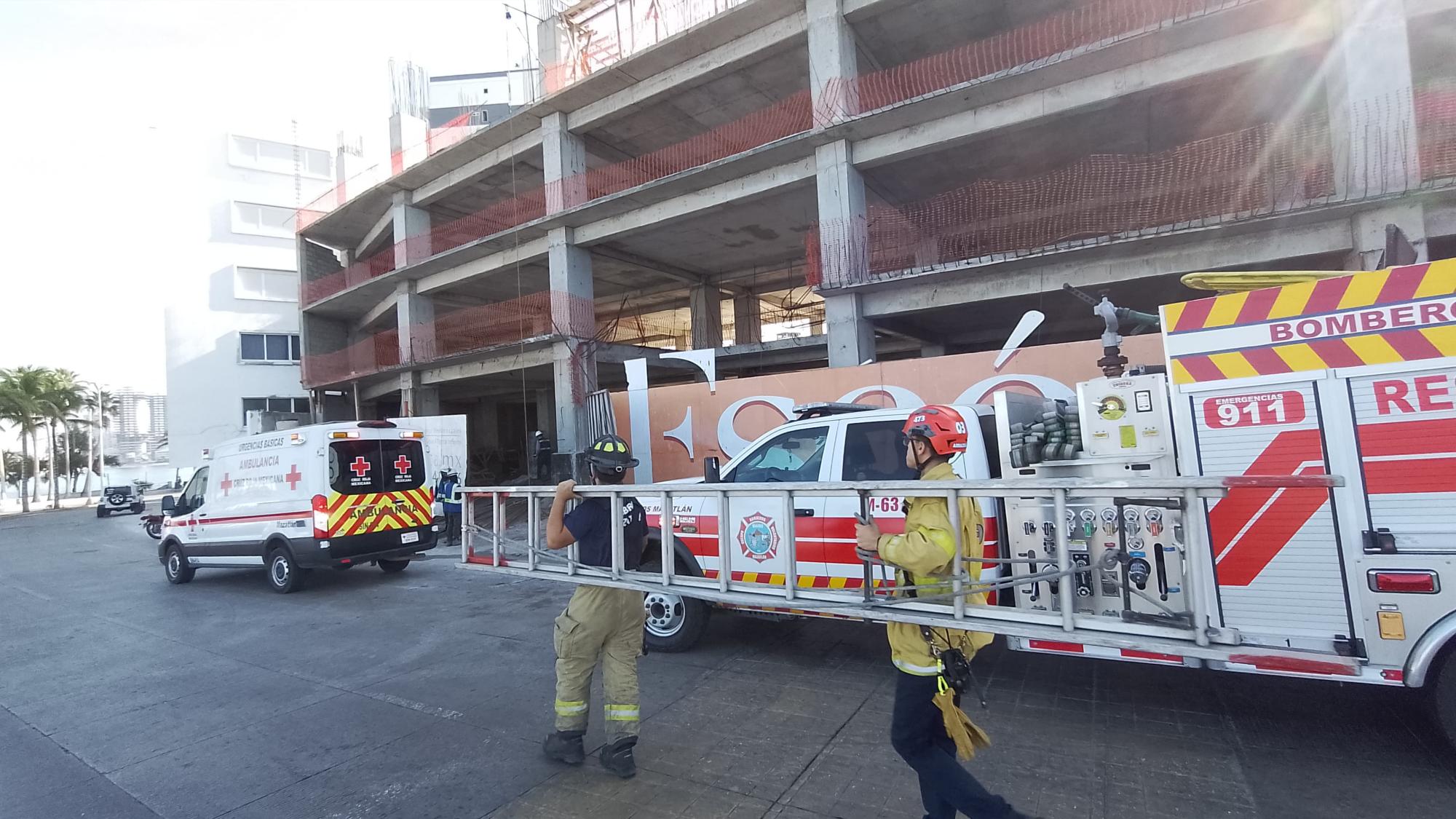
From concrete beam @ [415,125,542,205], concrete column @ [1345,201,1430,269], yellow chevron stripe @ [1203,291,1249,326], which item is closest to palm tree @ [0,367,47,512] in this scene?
concrete beam @ [415,125,542,205]

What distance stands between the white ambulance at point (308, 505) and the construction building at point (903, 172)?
→ 6847 mm

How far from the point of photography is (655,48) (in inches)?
578

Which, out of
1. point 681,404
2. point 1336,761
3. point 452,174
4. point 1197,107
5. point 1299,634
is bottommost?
point 1336,761

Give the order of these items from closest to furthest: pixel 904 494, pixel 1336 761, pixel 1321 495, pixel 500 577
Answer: pixel 904 494
pixel 1321 495
pixel 1336 761
pixel 500 577

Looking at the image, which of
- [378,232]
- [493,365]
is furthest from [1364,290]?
[378,232]

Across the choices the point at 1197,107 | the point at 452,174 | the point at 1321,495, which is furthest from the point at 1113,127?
the point at 452,174

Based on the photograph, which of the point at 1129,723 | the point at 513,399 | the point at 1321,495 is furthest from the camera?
the point at 513,399

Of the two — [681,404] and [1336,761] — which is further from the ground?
[681,404]

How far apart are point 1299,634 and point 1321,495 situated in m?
0.67

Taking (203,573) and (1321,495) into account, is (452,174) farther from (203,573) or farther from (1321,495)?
(1321,495)

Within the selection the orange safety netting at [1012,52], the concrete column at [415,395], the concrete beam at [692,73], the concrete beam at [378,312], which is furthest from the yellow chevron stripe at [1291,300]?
the concrete beam at [378,312]

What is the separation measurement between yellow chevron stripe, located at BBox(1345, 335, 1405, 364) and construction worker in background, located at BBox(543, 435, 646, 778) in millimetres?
3539

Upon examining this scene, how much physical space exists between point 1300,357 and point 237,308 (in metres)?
39.5

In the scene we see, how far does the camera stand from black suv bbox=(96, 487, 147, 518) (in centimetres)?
2798
